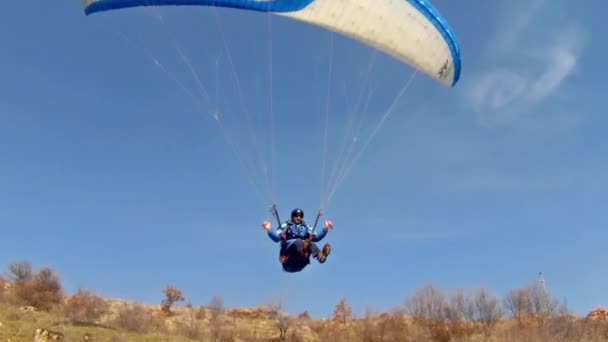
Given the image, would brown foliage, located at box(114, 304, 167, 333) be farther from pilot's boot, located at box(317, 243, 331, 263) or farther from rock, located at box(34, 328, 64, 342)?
pilot's boot, located at box(317, 243, 331, 263)

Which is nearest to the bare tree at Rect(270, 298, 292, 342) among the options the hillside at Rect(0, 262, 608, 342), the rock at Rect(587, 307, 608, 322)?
the hillside at Rect(0, 262, 608, 342)

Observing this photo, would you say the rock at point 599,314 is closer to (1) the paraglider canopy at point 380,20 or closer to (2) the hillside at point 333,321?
(2) the hillside at point 333,321

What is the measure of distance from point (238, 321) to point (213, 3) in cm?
3457

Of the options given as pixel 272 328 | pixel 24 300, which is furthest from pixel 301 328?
pixel 24 300

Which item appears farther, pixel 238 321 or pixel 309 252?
pixel 238 321

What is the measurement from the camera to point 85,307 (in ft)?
117

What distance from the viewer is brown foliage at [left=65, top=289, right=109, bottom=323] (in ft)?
108

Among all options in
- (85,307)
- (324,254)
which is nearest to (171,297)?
(85,307)

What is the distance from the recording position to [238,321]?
43.2 metres

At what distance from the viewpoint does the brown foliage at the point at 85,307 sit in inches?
1297

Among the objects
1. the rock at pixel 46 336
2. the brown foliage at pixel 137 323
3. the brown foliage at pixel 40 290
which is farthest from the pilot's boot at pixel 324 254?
the brown foliage at pixel 40 290

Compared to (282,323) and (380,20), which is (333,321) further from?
(380,20)

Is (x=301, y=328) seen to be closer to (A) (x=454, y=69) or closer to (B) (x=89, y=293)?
(B) (x=89, y=293)

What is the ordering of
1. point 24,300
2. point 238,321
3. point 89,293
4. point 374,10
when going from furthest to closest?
point 238,321
point 89,293
point 24,300
point 374,10
